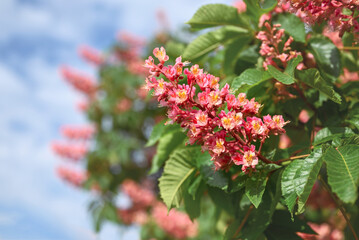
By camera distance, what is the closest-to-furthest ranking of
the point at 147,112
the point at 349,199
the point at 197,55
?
the point at 349,199 → the point at 197,55 → the point at 147,112

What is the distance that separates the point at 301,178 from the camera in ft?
2.34

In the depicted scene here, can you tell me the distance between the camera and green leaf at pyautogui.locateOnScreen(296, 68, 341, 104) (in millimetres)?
775

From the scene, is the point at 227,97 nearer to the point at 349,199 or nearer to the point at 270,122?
the point at 270,122

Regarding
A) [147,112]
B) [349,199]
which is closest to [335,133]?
[349,199]

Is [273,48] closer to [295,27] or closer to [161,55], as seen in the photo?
[295,27]

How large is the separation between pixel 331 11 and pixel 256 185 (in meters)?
0.44

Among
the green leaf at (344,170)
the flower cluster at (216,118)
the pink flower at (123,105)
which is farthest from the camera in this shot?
the pink flower at (123,105)

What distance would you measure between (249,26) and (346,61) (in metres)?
0.38

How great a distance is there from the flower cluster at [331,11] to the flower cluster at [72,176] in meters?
4.42

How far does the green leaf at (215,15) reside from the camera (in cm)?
109

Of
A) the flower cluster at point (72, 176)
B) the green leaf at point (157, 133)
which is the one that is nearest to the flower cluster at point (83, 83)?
the flower cluster at point (72, 176)

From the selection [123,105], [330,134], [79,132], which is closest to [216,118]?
[330,134]

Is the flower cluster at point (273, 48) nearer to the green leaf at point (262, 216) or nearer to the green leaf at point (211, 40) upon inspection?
the green leaf at point (211, 40)

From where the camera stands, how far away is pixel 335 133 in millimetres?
873
